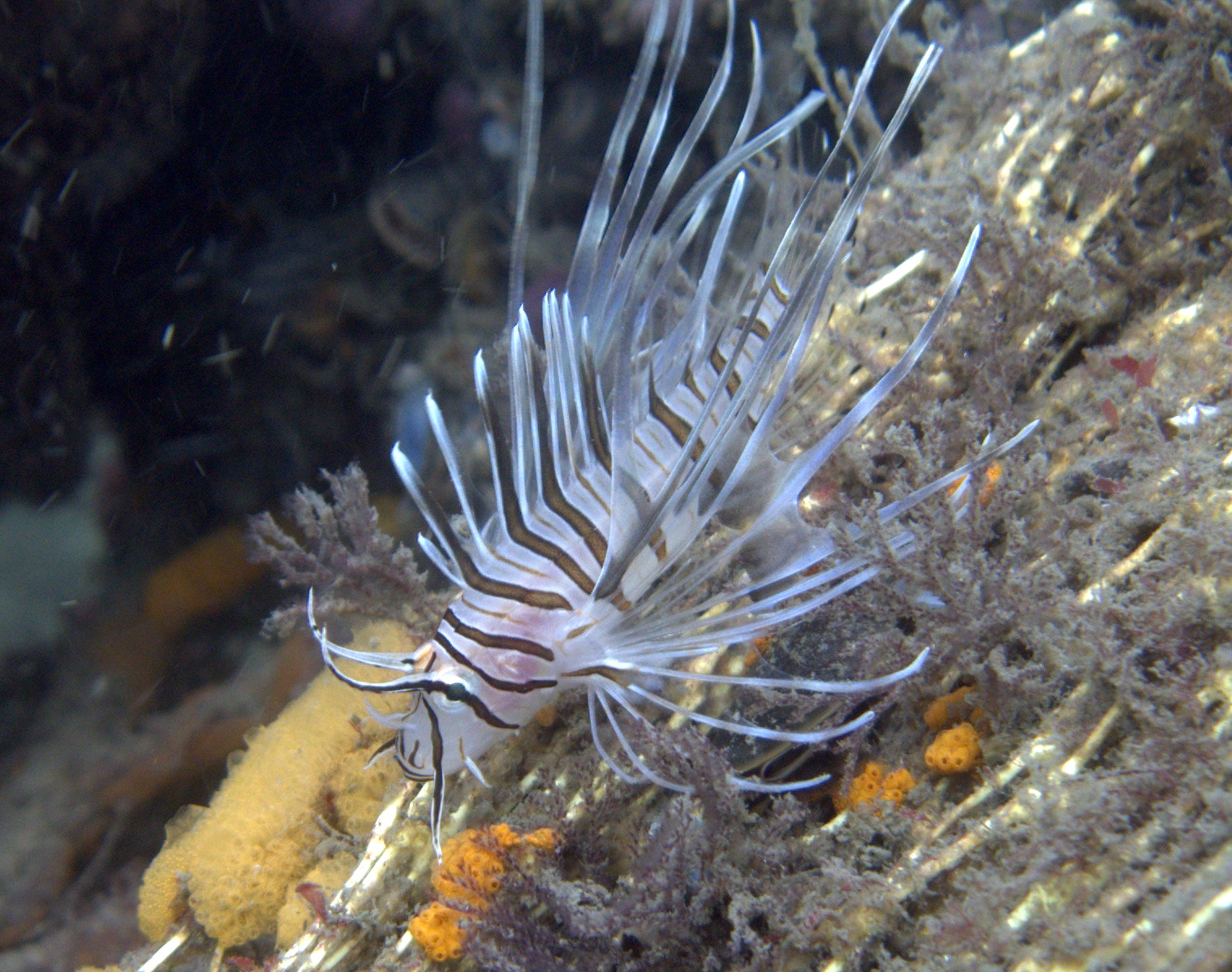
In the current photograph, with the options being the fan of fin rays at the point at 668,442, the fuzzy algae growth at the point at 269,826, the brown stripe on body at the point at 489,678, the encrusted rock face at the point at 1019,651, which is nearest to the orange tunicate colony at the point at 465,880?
the encrusted rock face at the point at 1019,651

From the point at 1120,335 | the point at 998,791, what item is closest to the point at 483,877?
the point at 998,791

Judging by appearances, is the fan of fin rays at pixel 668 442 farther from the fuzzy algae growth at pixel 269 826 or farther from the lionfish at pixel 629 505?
the fuzzy algae growth at pixel 269 826

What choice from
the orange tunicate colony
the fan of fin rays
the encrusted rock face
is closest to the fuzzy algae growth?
the encrusted rock face

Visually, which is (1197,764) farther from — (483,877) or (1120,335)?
(1120,335)

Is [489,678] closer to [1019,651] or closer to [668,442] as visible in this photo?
[668,442]

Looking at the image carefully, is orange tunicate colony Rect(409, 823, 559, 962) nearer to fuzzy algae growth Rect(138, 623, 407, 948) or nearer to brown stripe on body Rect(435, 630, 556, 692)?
brown stripe on body Rect(435, 630, 556, 692)

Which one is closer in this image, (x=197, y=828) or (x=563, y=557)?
(x=563, y=557)
